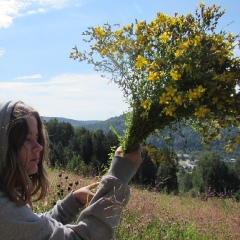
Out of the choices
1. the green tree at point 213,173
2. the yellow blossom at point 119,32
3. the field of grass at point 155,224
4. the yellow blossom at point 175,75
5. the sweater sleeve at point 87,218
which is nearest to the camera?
the sweater sleeve at point 87,218

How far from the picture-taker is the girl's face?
1.33m

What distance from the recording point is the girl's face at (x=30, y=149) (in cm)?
133

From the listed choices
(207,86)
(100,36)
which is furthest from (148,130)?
(100,36)

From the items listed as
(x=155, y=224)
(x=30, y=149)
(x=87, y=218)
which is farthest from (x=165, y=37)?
(x=155, y=224)

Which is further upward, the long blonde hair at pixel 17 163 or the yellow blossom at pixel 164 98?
the yellow blossom at pixel 164 98

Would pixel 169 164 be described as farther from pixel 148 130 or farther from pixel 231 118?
pixel 231 118

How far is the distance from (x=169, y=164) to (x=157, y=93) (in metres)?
0.41

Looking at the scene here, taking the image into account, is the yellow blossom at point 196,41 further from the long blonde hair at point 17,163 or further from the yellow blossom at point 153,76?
the long blonde hair at point 17,163

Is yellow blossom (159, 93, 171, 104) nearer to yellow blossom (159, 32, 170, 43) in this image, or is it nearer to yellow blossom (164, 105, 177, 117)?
yellow blossom (164, 105, 177, 117)

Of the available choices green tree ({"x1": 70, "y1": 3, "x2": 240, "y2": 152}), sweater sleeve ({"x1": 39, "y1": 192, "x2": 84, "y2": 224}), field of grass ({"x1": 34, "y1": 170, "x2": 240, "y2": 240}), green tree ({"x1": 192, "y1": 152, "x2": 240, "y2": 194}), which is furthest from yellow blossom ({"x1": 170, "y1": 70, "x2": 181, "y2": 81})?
green tree ({"x1": 192, "y1": 152, "x2": 240, "y2": 194})

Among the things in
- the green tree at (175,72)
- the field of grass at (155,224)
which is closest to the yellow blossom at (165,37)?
the green tree at (175,72)

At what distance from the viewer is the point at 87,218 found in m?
1.39

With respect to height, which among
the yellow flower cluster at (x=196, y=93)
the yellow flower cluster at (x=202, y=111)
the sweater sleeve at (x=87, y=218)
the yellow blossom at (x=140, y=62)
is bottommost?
the sweater sleeve at (x=87, y=218)

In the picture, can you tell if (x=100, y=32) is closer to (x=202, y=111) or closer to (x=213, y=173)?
(x=202, y=111)
